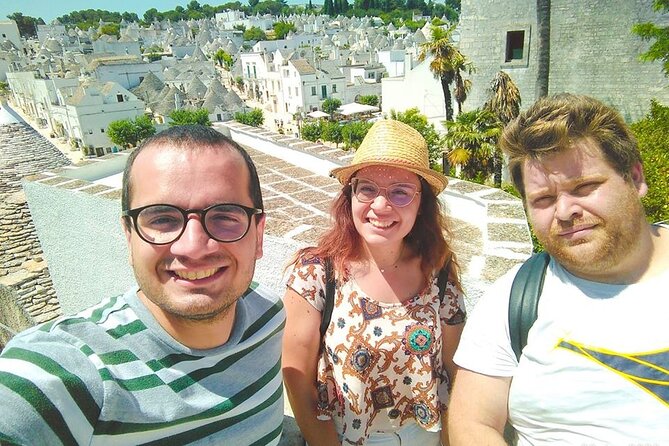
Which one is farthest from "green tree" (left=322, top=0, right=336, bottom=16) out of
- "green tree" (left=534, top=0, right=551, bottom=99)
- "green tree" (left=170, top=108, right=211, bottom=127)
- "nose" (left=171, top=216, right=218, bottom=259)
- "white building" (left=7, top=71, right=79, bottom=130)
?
"nose" (left=171, top=216, right=218, bottom=259)

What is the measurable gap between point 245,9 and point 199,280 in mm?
188367

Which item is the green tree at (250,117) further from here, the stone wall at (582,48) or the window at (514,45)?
the window at (514,45)

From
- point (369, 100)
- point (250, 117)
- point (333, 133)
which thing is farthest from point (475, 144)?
point (369, 100)

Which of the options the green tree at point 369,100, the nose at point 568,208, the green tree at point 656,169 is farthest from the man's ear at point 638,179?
the green tree at point 369,100

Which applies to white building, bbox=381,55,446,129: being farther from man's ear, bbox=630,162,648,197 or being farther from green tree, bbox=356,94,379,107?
man's ear, bbox=630,162,648,197

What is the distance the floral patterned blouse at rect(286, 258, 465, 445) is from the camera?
230 centimetres

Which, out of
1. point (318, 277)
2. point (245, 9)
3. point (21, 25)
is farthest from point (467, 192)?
point (245, 9)

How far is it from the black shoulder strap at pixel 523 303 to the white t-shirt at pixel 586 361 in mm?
26

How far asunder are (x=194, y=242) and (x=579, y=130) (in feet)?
5.31

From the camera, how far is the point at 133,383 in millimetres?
1472

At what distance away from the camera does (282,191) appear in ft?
23.2

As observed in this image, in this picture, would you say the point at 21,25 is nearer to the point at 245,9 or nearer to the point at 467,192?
the point at 245,9

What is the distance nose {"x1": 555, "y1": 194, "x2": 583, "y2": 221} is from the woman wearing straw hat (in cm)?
77

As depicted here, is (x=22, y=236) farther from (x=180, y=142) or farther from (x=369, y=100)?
(x=369, y=100)
